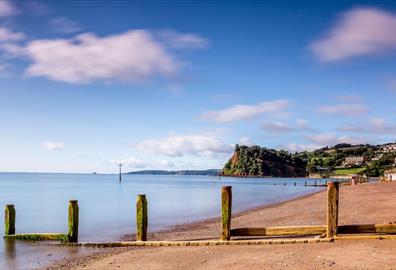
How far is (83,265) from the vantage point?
530 inches

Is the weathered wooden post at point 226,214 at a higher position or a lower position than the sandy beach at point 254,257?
higher

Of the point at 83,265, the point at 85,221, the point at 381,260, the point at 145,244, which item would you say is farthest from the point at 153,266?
the point at 85,221

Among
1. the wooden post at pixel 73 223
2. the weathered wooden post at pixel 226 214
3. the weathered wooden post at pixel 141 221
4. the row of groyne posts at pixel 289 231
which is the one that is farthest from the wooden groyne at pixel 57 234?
the weathered wooden post at pixel 226 214

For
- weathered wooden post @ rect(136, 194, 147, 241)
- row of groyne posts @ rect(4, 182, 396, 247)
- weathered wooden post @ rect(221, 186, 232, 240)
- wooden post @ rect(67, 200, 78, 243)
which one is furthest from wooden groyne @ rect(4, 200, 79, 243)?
weathered wooden post @ rect(221, 186, 232, 240)

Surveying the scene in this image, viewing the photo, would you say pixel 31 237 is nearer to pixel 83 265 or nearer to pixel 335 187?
pixel 83 265

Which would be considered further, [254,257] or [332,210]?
[332,210]

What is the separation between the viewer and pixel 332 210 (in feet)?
46.0

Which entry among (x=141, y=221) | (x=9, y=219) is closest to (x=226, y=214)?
(x=141, y=221)

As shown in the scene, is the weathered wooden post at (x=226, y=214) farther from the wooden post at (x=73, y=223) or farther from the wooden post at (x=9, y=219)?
the wooden post at (x=9, y=219)

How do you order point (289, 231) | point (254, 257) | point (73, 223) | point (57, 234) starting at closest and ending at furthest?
point (254, 257) < point (289, 231) < point (73, 223) < point (57, 234)

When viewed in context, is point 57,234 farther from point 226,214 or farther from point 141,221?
point 226,214

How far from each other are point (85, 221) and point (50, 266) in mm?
19456

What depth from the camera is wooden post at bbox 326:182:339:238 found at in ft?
45.2

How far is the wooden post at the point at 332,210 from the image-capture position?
13789 mm
